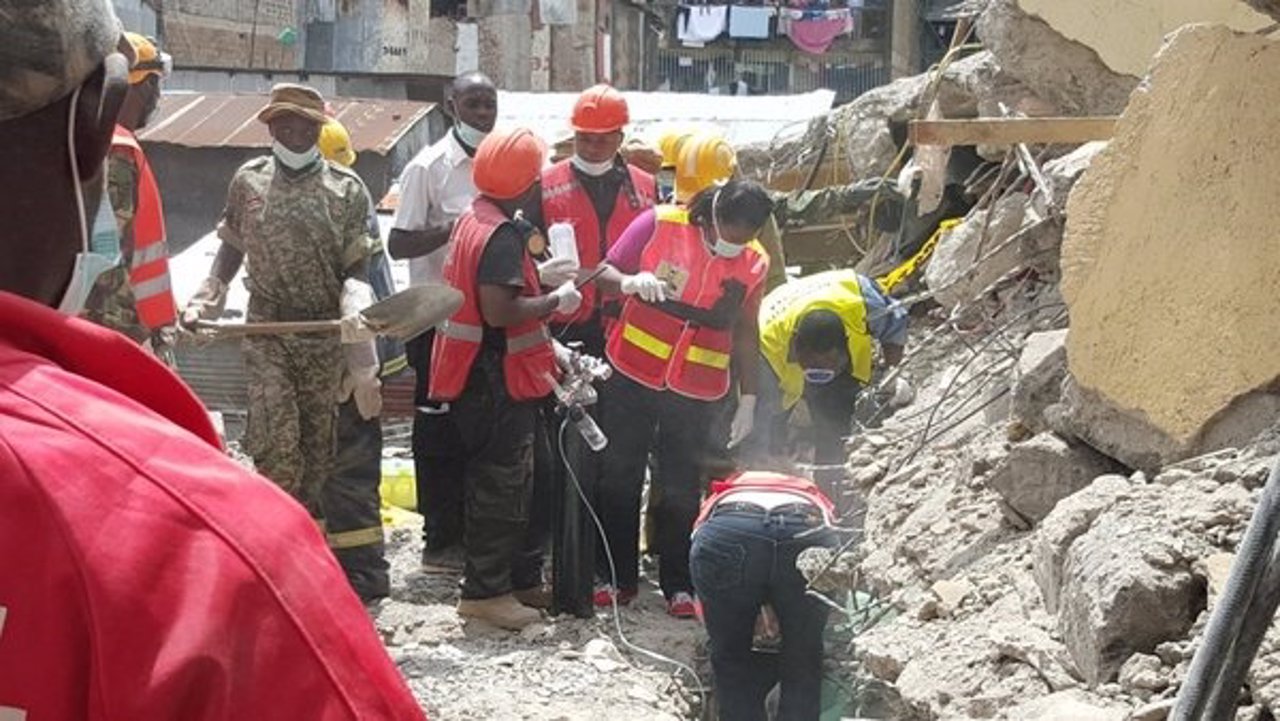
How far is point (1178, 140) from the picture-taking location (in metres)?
4.84

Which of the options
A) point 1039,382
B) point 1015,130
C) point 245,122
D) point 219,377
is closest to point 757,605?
point 1039,382

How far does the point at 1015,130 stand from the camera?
5.37 m

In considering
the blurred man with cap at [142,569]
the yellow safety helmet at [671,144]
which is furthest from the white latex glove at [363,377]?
the blurred man with cap at [142,569]

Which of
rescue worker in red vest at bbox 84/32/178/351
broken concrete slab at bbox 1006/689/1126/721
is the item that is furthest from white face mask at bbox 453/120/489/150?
broken concrete slab at bbox 1006/689/1126/721

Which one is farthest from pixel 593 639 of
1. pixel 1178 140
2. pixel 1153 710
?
pixel 1153 710

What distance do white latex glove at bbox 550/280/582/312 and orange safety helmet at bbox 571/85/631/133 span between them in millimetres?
879

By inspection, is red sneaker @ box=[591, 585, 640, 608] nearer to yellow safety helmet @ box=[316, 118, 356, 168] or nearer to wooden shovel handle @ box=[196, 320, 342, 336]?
wooden shovel handle @ box=[196, 320, 342, 336]

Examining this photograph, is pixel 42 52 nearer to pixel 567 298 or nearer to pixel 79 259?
pixel 79 259

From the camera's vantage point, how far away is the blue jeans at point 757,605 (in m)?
5.50

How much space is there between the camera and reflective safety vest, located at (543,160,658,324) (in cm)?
702

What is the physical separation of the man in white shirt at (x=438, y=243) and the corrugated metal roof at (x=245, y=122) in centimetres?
465

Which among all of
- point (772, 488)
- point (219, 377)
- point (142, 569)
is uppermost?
point (142, 569)

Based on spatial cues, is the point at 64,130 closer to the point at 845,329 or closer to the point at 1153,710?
the point at 1153,710

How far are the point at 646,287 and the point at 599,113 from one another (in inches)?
31.8
